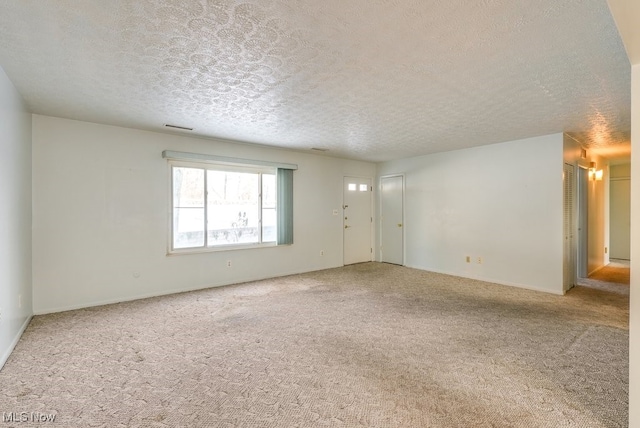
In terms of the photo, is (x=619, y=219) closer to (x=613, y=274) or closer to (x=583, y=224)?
(x=613, y=274)

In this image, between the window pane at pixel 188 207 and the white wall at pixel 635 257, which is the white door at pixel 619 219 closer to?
the white wall at pixel 635 257

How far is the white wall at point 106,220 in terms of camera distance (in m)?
3.76

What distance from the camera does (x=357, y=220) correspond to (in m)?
7.16

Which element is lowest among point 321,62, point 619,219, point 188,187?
point 619,219

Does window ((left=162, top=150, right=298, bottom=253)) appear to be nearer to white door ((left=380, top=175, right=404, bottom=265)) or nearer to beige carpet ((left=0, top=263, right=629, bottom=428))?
beige carpet ((left=0, top=263, right=629, bottom=428))

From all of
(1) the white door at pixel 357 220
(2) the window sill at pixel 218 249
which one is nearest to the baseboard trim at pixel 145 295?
(2) the window sill at pixel 218 249

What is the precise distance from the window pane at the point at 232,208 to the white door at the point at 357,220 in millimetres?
2241

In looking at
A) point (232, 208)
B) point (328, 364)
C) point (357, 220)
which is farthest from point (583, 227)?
point (232, 208)

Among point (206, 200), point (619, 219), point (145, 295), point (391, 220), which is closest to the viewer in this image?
point (145, 295)

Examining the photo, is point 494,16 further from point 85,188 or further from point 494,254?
point 85,188

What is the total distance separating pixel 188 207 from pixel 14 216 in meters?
2.14

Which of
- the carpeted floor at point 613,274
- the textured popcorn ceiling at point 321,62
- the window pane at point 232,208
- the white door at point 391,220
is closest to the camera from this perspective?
the textured popcorn ceiling at point 321,62

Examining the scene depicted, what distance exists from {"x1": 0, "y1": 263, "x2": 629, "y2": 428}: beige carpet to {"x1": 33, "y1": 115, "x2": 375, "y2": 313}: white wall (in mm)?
418

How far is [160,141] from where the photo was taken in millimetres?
4578
